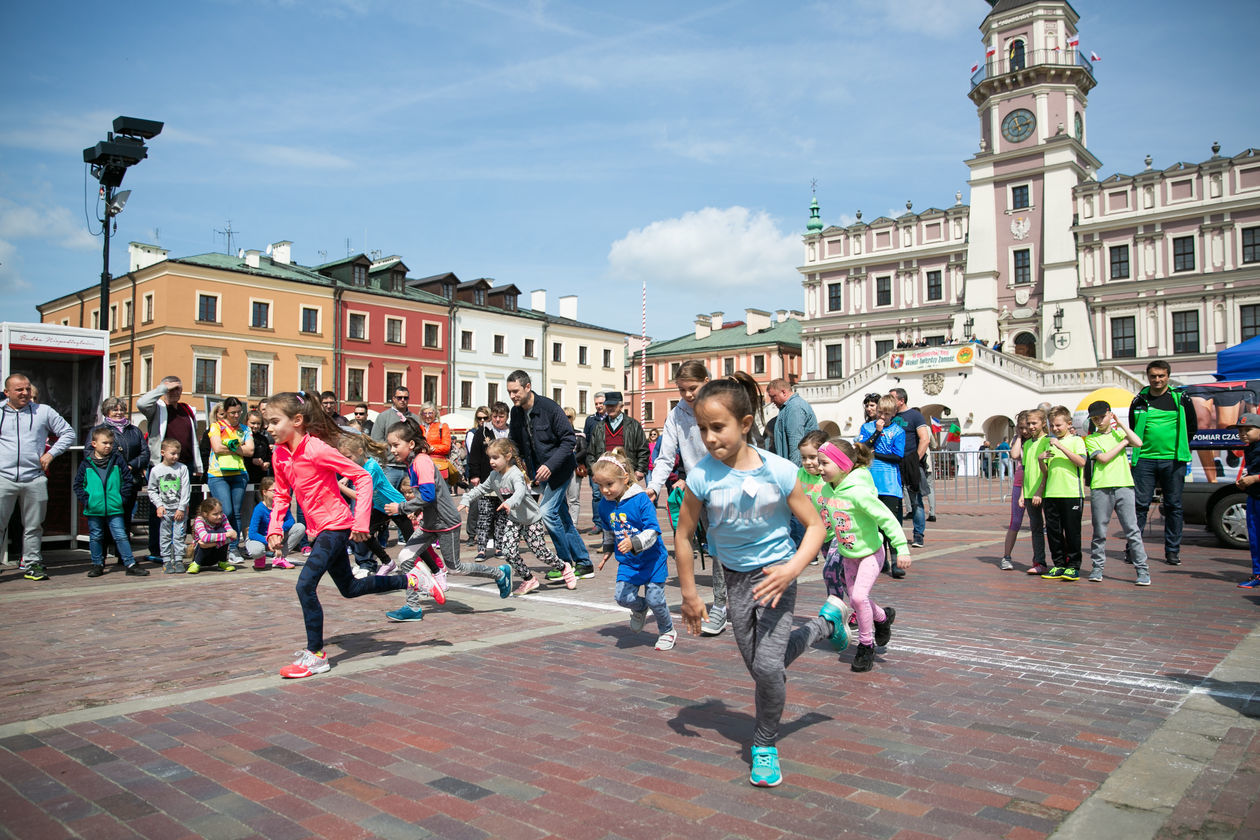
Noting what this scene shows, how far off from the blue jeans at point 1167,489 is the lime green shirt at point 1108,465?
88 cm

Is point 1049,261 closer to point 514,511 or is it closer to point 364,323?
point 364,323

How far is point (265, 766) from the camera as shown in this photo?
3.55 metres

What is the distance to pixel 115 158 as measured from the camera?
1432cm

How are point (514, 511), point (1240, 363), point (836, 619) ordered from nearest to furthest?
point (836, 619) < point (514, 511) < point (1240, 363)

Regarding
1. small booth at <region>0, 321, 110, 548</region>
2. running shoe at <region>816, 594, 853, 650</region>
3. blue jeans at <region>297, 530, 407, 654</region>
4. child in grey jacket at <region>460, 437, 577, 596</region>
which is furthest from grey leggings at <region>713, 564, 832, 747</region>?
small booth at <region>0, 321, 110, 548</region>

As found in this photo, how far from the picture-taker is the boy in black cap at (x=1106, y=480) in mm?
8594

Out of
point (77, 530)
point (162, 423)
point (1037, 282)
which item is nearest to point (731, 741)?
point (162, 423)

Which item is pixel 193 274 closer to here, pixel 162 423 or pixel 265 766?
pixel 162 423

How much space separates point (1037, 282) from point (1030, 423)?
43.2m

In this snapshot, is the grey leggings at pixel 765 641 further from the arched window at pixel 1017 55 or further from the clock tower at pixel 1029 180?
the arched window at pixel 1017 55

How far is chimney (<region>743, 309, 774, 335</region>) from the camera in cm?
7006

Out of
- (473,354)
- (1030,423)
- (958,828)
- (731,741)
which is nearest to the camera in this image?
(958,828)

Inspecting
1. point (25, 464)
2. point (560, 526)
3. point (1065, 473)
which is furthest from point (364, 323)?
point (1065, 473)

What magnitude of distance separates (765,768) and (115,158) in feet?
50.6
